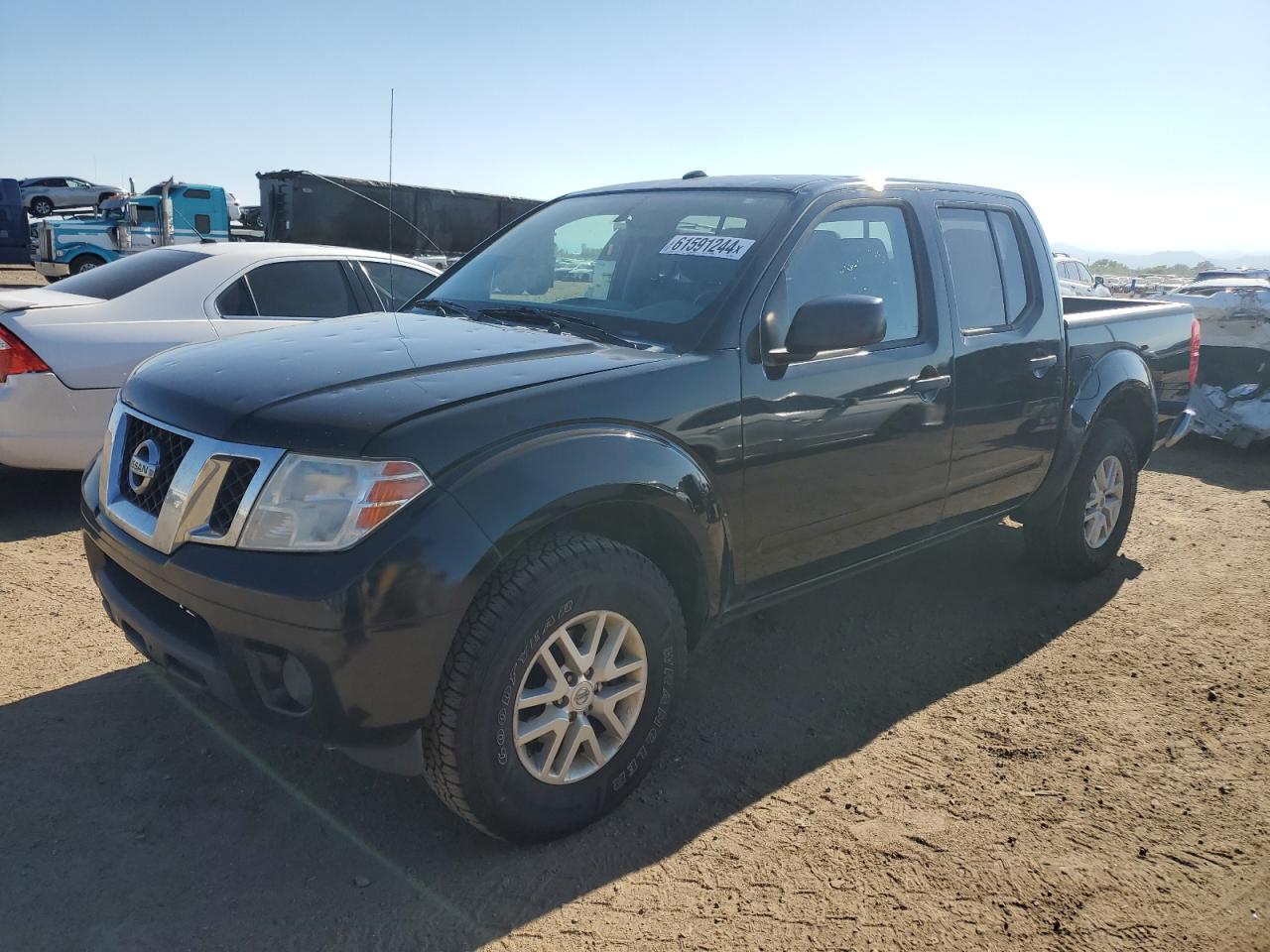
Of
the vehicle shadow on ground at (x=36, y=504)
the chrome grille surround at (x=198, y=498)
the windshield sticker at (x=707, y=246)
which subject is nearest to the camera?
the chrome grille surround at (x=198, y=498)

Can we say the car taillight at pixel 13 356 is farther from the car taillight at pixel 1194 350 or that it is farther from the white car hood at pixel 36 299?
the car taillight at pixel 1194 350

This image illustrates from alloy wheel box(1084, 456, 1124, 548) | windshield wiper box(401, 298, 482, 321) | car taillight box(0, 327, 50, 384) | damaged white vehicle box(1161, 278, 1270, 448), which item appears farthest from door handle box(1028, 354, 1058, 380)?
damaged white vehicle box(1161, 278, 1270, 448)

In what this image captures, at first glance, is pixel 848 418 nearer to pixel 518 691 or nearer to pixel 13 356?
pixel 518 691

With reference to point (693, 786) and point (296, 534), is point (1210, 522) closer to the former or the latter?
point (693, 786)

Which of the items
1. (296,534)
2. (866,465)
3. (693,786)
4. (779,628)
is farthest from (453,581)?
(779,628)

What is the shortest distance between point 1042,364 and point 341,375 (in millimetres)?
3049

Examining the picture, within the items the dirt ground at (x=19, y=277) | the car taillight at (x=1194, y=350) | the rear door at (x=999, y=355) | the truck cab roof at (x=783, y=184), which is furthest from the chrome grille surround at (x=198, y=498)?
the dirt ground at (x=19, y=277)

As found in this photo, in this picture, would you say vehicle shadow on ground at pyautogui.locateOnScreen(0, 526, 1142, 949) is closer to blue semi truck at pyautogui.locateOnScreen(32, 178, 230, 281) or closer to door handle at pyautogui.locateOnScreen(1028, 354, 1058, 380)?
door handle at pyautogui.locateOnScreen(1028, 354, 1058, 380)

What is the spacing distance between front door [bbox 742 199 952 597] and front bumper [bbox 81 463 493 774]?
1117 mm

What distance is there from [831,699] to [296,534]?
7.33 ft

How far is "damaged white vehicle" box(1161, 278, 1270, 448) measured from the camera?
894 cm

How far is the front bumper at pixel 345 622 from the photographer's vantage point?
2.20 meters

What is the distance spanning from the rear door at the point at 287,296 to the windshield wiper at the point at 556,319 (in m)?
2.84

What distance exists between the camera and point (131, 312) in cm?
539
